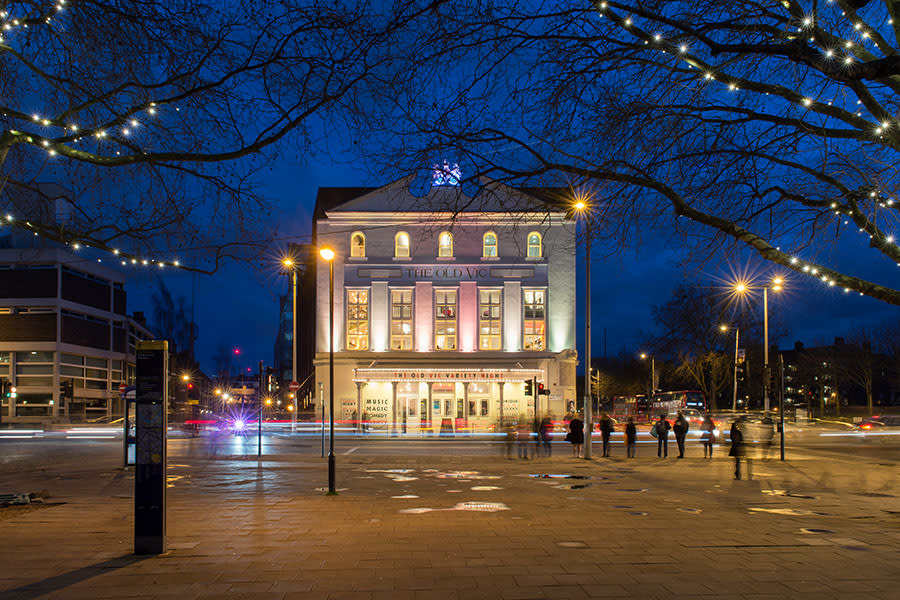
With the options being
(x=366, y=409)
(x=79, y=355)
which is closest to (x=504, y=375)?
(x=366, y=409)

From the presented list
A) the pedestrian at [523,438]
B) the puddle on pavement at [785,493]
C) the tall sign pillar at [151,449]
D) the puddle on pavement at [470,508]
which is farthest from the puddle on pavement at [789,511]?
the pedestrian at [523,438]

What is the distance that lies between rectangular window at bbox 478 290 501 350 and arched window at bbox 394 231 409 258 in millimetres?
6123

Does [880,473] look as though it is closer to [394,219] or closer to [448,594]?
[448,594]

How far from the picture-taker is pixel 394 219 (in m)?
46.8

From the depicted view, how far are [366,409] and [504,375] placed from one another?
31.7 ft

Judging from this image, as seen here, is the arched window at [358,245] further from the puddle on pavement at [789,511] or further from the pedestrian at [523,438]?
the puddle on pavement at [789,511]

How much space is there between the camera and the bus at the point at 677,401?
56688mm

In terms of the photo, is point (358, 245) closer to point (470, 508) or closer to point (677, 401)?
point (677, 401)

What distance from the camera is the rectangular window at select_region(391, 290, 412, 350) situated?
154 ft

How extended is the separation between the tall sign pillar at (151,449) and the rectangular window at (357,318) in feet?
125

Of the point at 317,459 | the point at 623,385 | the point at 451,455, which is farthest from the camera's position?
the point at 623,385

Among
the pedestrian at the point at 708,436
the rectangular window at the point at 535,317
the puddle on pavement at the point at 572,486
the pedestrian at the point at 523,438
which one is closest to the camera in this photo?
the puddle on pavement at the point at 572,486

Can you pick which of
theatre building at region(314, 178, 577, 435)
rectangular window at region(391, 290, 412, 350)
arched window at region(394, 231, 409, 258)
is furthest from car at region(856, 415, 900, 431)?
arched window at region(394, 231, 409, 258)

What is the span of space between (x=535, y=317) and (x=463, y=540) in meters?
37.9
